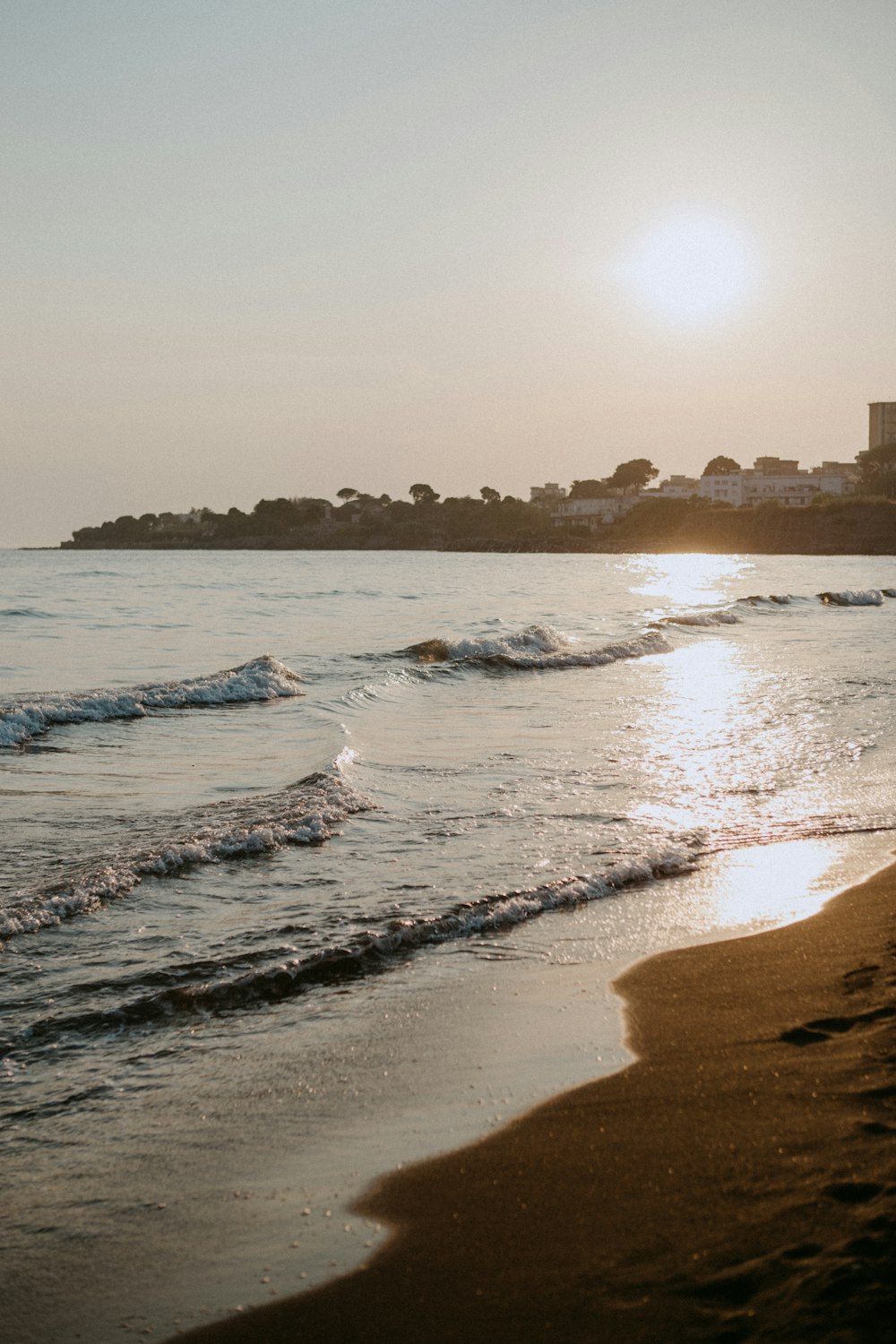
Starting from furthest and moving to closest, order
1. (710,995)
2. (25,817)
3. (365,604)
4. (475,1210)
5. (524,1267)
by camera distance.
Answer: (365,604) < (25,817) < (710,995) < (475,1210) < (524,1267)

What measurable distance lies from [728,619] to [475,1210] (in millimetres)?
26139

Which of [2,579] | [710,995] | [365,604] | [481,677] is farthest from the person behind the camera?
[2,579]

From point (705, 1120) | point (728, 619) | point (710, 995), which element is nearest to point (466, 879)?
point (710, 995)

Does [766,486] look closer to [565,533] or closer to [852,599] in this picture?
[565,533]

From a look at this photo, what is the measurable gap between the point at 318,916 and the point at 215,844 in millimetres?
1350

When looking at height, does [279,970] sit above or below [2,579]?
below

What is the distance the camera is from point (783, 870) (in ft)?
18.8

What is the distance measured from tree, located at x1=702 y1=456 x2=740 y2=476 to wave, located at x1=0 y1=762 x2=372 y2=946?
180m

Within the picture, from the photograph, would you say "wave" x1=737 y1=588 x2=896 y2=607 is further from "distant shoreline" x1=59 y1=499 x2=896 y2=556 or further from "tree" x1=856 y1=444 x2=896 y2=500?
"tree" x1=856 y1=444 x2=896 y2=500

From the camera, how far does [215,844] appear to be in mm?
6125

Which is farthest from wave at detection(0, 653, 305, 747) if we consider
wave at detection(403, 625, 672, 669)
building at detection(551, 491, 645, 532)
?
building at detection(551, 491, 645, 532)

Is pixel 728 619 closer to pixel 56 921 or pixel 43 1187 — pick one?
pixel 56 921

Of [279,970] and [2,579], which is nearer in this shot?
[279,970]

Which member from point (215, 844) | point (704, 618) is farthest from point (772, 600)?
point (215, 844)
